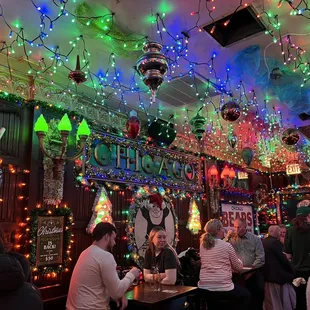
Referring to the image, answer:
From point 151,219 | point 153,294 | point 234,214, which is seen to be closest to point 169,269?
point 153,294

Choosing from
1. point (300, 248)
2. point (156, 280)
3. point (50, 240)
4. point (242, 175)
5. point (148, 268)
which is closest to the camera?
point (156, 280)

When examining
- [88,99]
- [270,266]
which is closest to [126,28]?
[88,99]

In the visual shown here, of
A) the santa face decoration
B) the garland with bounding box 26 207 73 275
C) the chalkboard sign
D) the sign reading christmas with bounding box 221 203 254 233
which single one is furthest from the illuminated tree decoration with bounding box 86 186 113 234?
the sign reading christmas with bounding box 221 203 254 233

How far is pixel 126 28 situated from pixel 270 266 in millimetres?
3613

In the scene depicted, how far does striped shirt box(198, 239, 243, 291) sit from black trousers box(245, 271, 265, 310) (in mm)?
1034

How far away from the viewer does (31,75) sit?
4578mm

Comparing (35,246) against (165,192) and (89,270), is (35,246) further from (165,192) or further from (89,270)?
(165,192)

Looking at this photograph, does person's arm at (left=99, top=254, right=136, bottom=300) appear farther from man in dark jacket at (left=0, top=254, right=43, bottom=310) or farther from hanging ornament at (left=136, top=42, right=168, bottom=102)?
hanging ornament at (left=136, top=42, right=168, bottom=102)

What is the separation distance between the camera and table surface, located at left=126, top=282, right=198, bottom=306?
9.37 feet

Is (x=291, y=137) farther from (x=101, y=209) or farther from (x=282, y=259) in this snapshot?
(x=101, y=209)

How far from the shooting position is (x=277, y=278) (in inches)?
173

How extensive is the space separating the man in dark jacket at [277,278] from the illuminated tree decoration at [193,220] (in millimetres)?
2594

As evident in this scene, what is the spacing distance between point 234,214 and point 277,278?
4.38 metres

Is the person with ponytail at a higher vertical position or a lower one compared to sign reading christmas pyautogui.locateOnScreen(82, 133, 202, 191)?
lower
